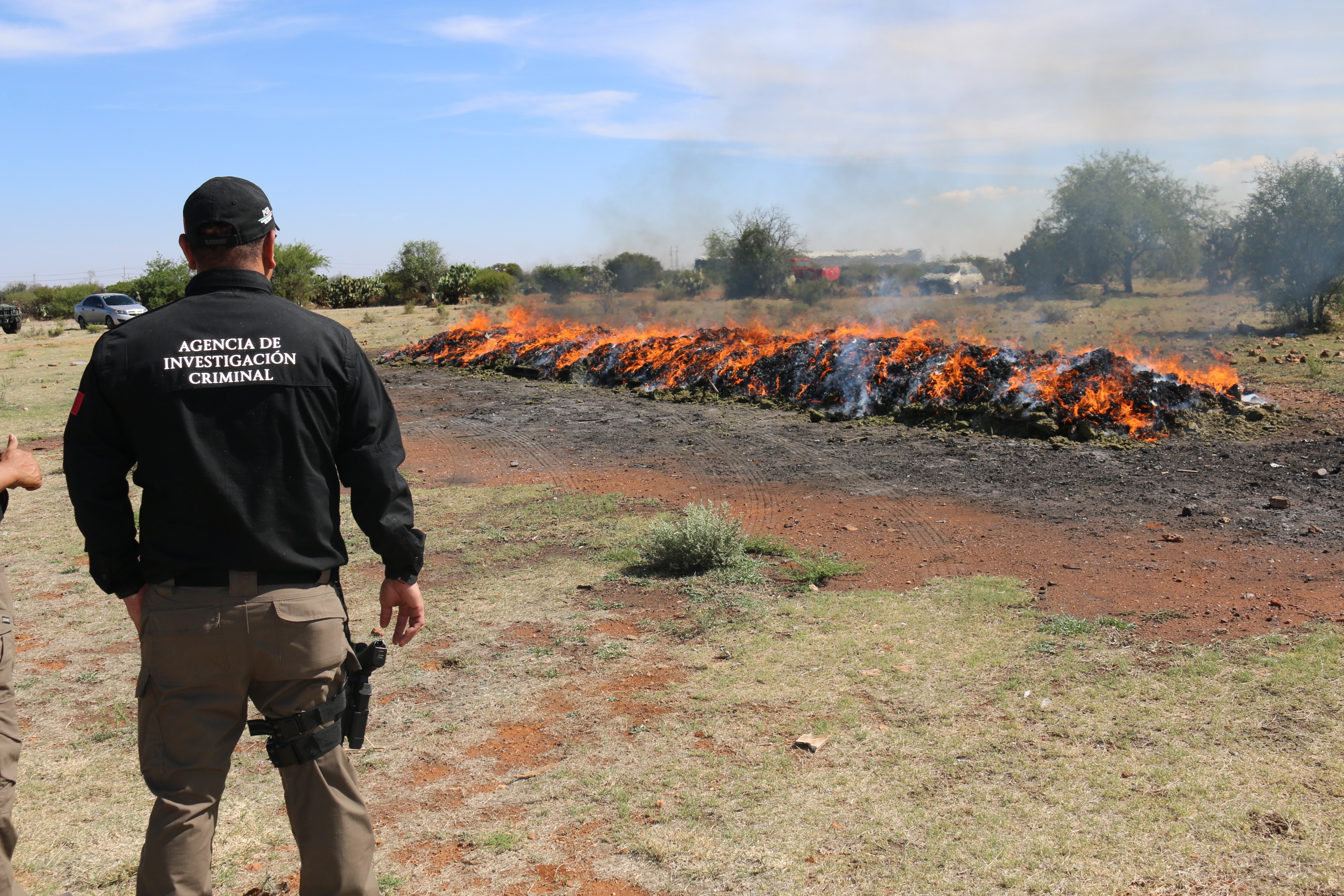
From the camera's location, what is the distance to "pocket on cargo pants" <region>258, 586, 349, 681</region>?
7.44ft

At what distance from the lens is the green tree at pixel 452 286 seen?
3891 centimetres

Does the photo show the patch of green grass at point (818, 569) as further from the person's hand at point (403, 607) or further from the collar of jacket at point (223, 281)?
the collar of jacket at point (223, 281)

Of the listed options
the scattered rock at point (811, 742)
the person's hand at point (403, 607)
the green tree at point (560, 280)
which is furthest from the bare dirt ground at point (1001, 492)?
the green tree at point (560, 280)

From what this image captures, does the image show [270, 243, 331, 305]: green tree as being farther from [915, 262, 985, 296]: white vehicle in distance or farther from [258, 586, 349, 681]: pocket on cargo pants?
[258, 586, 349, 681]: pocket on cargo pants

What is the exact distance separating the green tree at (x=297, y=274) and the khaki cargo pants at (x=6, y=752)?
32.7 metres

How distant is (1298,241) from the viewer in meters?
19.6

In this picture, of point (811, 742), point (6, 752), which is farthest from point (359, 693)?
point (811, 742)

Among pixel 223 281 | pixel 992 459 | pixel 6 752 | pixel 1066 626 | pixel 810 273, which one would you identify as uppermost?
pixel 810 273

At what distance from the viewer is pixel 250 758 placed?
385 cm

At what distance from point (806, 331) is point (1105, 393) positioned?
6.83m

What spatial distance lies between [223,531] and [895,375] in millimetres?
11580

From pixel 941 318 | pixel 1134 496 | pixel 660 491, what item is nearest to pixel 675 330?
pixel 941 318

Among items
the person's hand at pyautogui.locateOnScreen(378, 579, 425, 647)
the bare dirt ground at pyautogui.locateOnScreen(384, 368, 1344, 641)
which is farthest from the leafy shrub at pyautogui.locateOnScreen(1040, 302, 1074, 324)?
the person's hand at pyautogui.locateOnScreen(378, 579, 425, 647)

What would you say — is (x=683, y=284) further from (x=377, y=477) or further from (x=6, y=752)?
(x=6, y=752)
